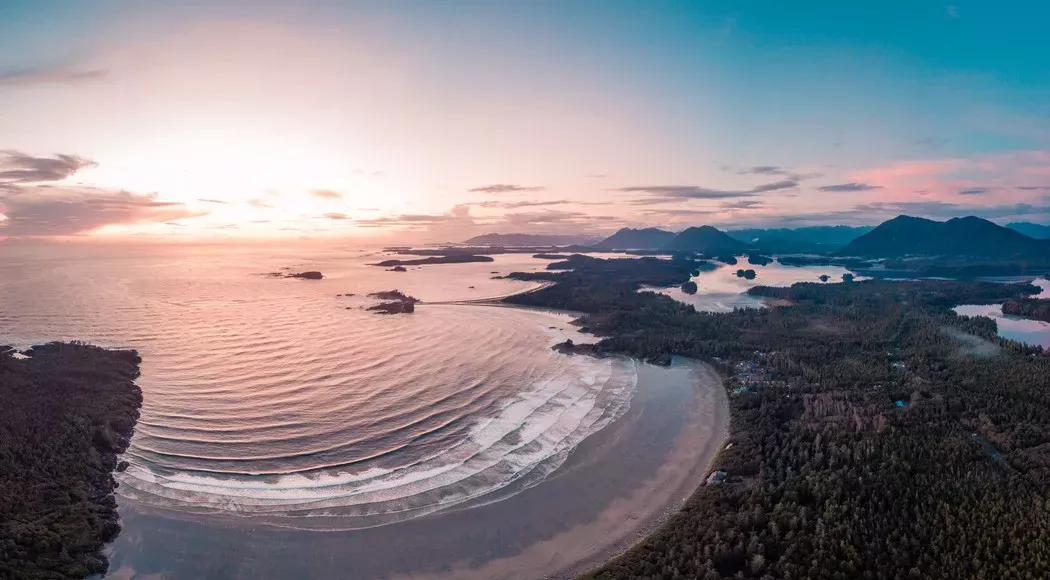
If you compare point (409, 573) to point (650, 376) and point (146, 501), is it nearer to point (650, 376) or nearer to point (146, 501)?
point (146, 501)

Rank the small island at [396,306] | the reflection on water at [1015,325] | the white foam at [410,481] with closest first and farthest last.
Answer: the white foam at [410,481] → the reflection on water at [1015,325] → the small island at [396,306]

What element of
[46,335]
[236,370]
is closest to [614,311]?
[236,370]

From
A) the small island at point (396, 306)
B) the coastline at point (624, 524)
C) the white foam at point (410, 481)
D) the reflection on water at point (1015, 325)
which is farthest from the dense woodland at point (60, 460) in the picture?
the reflection on water at point (1015, 325)

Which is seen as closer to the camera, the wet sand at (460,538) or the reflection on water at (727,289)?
the wet sand at (460,538)

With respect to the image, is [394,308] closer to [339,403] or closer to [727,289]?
[339,403]

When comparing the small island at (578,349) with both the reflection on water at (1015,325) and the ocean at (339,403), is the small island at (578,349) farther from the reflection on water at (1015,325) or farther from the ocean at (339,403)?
the reflection on water at (1015,325)

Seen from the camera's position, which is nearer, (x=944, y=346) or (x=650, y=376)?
(x=650, y=376)
